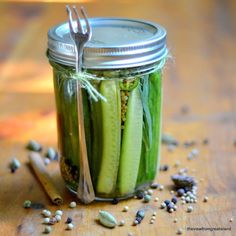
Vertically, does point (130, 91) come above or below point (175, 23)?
above

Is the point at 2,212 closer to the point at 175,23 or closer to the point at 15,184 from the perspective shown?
the point at 15,184

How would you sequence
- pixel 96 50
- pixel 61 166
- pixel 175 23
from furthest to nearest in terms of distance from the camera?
pixel 175 23, pixel 61 166, pixel 96 50

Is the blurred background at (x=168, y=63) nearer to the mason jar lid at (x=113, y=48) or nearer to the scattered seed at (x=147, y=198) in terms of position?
the mason jar lid at (x=113, y=48)

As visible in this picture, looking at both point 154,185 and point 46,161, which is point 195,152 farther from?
point 46,161

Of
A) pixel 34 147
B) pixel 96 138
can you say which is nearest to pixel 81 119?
pixel 96 138

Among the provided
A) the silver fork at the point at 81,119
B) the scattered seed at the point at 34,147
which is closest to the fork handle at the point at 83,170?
the silver fork at the point at 81,119

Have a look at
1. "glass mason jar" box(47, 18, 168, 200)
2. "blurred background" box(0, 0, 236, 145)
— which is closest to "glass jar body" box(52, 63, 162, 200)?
"glass mason jar" box(47, 18, 168, 200)

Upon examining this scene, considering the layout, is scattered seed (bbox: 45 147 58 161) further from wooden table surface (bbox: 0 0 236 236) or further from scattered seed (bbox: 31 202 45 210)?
scattered seed (bbox: 31 202 45 210)

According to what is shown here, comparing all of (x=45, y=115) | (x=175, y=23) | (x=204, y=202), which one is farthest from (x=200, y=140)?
(x=175, y=23)

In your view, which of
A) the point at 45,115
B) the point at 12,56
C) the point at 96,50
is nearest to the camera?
the point at 96,50
